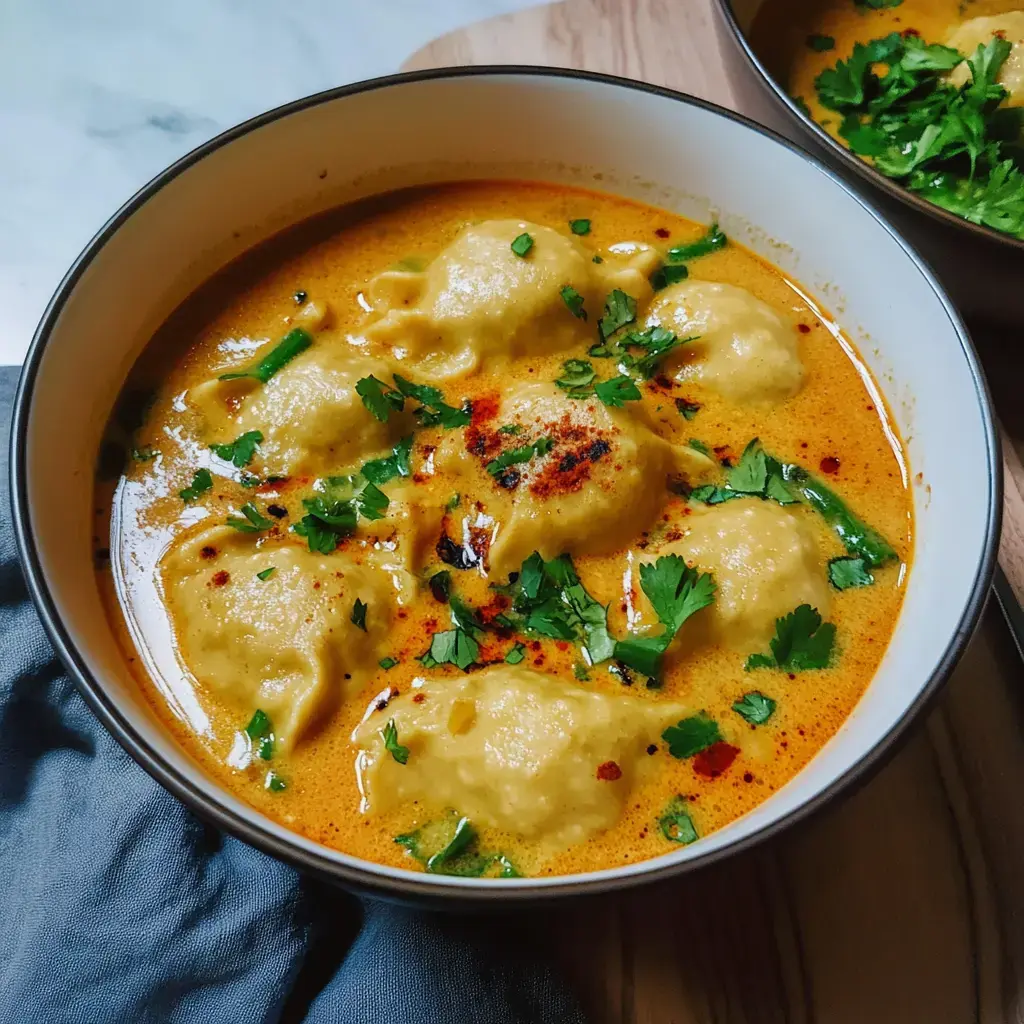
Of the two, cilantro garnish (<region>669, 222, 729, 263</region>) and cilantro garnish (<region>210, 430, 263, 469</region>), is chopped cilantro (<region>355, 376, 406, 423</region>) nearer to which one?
cilantro garnish (<region>210, 430, 263, 469</region>)

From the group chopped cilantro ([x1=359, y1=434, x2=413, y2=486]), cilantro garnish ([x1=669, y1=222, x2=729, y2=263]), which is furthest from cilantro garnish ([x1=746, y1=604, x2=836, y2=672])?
cilantro garnish ([x1=669, y1=222, x2=729, y2=263])

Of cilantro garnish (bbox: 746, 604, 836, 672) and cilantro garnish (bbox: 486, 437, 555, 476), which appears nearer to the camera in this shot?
cilantro garnish (bbox: 746, 604, 836, 672)

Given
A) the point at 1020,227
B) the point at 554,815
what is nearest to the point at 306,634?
the point at 554,815

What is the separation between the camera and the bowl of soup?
8.03 ft

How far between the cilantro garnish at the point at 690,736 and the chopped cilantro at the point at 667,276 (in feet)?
3.75

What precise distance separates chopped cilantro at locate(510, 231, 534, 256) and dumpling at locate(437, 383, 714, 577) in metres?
0.37

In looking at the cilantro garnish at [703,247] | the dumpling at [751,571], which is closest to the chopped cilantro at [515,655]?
the dumpling at [751,571]

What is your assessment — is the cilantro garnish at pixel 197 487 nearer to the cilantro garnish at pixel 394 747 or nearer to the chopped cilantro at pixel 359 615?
the chopped cilantro at pixel 359 615

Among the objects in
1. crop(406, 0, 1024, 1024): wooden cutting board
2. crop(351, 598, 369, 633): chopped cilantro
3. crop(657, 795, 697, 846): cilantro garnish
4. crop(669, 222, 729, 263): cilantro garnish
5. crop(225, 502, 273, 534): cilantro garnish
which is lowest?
crop(406, 0, 1024, 1024): wooden cutting board

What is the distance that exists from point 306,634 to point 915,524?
1.31m

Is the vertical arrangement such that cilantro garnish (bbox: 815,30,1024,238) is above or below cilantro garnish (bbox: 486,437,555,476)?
above

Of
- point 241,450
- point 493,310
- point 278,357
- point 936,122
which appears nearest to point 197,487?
point 241,450

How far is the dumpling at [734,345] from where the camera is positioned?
235cm

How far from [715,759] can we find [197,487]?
1.20m
